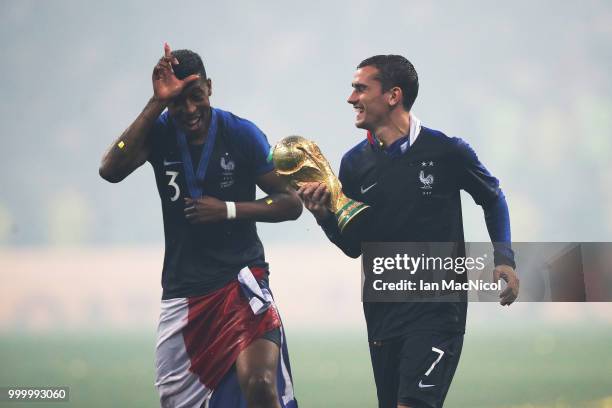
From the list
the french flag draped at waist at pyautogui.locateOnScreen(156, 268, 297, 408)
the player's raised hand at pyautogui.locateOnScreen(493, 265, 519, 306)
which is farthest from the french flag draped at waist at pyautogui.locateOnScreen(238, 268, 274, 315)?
the player's raised hand at pyautogui.locateOnScreen(493, 265, 519, 306)

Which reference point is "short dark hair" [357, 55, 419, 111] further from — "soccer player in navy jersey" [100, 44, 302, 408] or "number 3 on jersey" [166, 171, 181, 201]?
"number 3 on jersey" [166, 171, 181, 201]

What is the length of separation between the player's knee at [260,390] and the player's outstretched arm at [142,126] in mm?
1258

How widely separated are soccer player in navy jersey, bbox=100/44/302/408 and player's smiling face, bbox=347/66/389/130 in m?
0.56

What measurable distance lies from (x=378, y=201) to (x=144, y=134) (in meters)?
1.31

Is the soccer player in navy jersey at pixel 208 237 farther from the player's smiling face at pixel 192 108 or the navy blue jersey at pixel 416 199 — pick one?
the navy blue jersey at pixel 416 199

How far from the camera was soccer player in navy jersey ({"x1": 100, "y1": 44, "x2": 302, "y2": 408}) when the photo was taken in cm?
621

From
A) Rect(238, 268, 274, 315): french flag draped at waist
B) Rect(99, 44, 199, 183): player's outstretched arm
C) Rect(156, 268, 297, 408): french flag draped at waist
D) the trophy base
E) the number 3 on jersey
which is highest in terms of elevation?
Rect(99, 44, 199, 183): player's outstretched arm

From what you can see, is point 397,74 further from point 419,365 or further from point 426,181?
point 419,365

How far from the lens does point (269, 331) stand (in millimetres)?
6254

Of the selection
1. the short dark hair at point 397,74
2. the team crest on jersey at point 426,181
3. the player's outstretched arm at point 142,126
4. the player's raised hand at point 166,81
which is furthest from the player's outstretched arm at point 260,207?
the short dark hair at point 397,74

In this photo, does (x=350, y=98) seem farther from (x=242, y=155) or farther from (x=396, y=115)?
(x=242, y=155)

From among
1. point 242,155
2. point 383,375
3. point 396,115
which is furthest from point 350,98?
point 383,375

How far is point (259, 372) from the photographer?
6.07 meters

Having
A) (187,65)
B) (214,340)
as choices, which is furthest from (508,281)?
(187,65)
